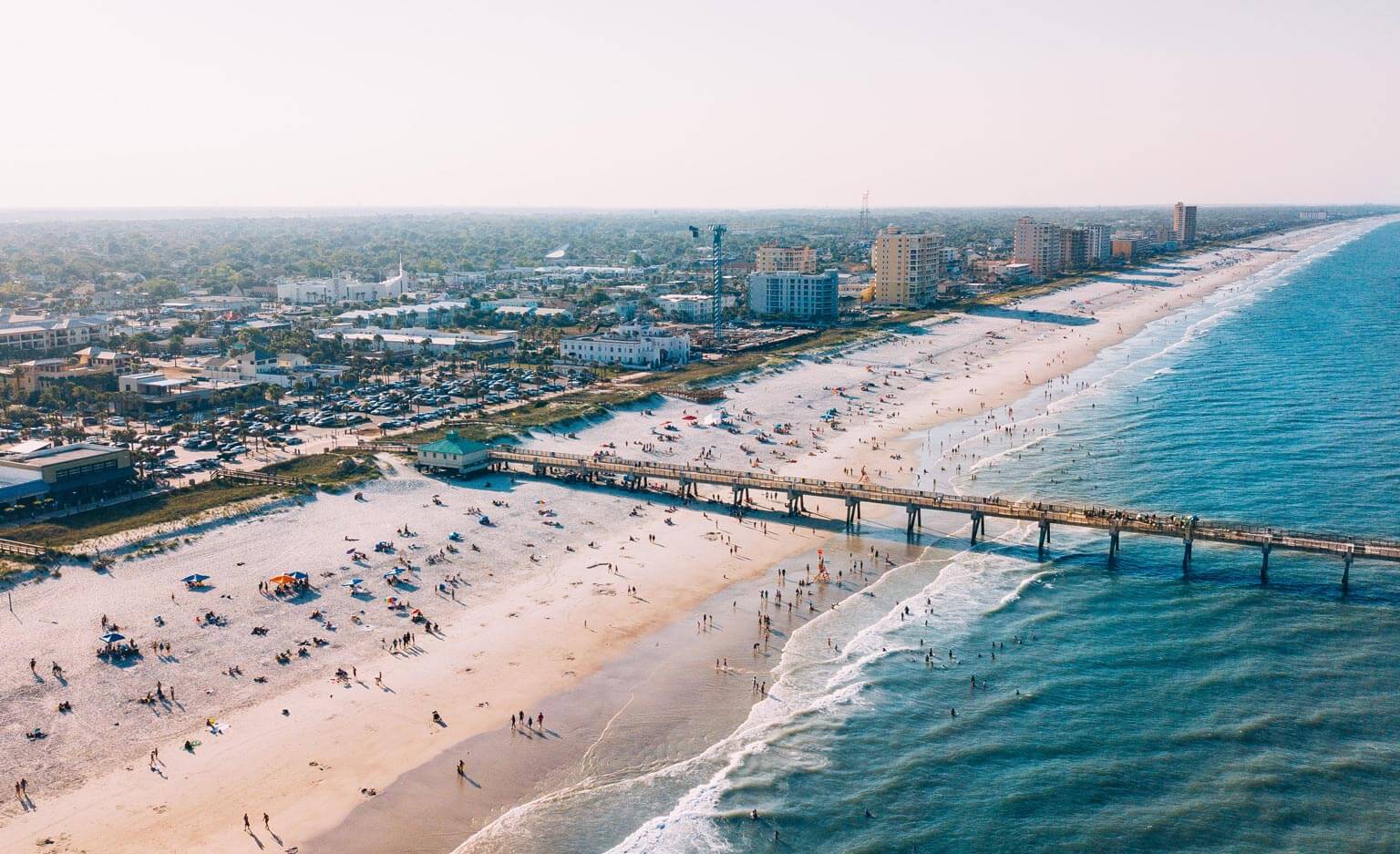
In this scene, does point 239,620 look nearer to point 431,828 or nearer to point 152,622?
point 152,622

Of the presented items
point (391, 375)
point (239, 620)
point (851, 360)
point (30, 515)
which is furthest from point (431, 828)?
point (851, 360)

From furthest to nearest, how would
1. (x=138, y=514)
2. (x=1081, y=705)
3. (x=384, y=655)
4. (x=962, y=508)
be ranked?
(x=962, y=508) < (x=138, y=514) < (x=384, y=655) < (x=1081, y=705)

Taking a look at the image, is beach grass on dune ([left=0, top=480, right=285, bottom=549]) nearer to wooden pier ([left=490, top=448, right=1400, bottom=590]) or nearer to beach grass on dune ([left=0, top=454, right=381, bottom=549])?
beach grass on dune ([left=0, top=454, right=381, bottom=549])

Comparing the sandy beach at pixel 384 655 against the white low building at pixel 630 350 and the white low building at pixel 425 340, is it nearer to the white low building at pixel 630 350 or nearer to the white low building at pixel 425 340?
the white low building at pixel 630 350

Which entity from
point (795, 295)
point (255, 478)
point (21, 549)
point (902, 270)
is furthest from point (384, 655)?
point (902, 270)

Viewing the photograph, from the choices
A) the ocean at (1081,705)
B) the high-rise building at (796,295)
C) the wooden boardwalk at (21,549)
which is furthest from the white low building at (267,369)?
the high-rise building at (796,295)

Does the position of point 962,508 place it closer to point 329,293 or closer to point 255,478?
point 255,478
